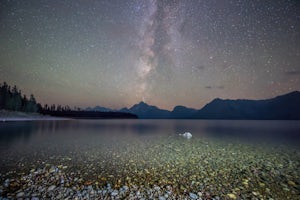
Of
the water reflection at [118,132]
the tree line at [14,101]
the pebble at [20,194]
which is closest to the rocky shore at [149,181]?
the pebble at [20,194]

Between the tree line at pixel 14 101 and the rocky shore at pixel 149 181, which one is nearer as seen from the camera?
the rocky shore at pixel 149 181

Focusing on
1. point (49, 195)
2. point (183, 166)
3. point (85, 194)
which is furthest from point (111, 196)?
point (183, 166)

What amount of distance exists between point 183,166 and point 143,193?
4.77m

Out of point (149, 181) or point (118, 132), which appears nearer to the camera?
point (149, 181)

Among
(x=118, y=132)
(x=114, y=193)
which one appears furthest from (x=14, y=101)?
(x=114, y=193)

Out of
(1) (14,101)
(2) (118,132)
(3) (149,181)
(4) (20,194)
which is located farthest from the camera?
(1) (14,101)

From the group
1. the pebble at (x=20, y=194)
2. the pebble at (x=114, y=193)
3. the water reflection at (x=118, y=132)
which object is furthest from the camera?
the water reflection at (x=118, y=132)

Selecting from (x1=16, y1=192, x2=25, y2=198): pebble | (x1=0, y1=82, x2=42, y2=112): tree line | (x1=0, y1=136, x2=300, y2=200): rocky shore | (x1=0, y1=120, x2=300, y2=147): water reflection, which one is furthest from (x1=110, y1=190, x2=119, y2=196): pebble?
(x1=0, y1=82, x2=42, y2=112): tree line

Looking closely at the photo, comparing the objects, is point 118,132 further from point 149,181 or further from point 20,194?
point 20,194

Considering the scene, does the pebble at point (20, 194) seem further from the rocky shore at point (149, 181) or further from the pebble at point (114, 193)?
the pebble at point (114, 193)

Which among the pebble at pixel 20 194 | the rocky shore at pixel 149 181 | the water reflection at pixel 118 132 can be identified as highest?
the pebble at pixel 20 194

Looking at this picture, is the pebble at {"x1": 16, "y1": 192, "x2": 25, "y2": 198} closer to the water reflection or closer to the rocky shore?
the rocky shore

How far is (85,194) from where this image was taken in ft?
20.6

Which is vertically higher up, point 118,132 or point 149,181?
point 149,181
